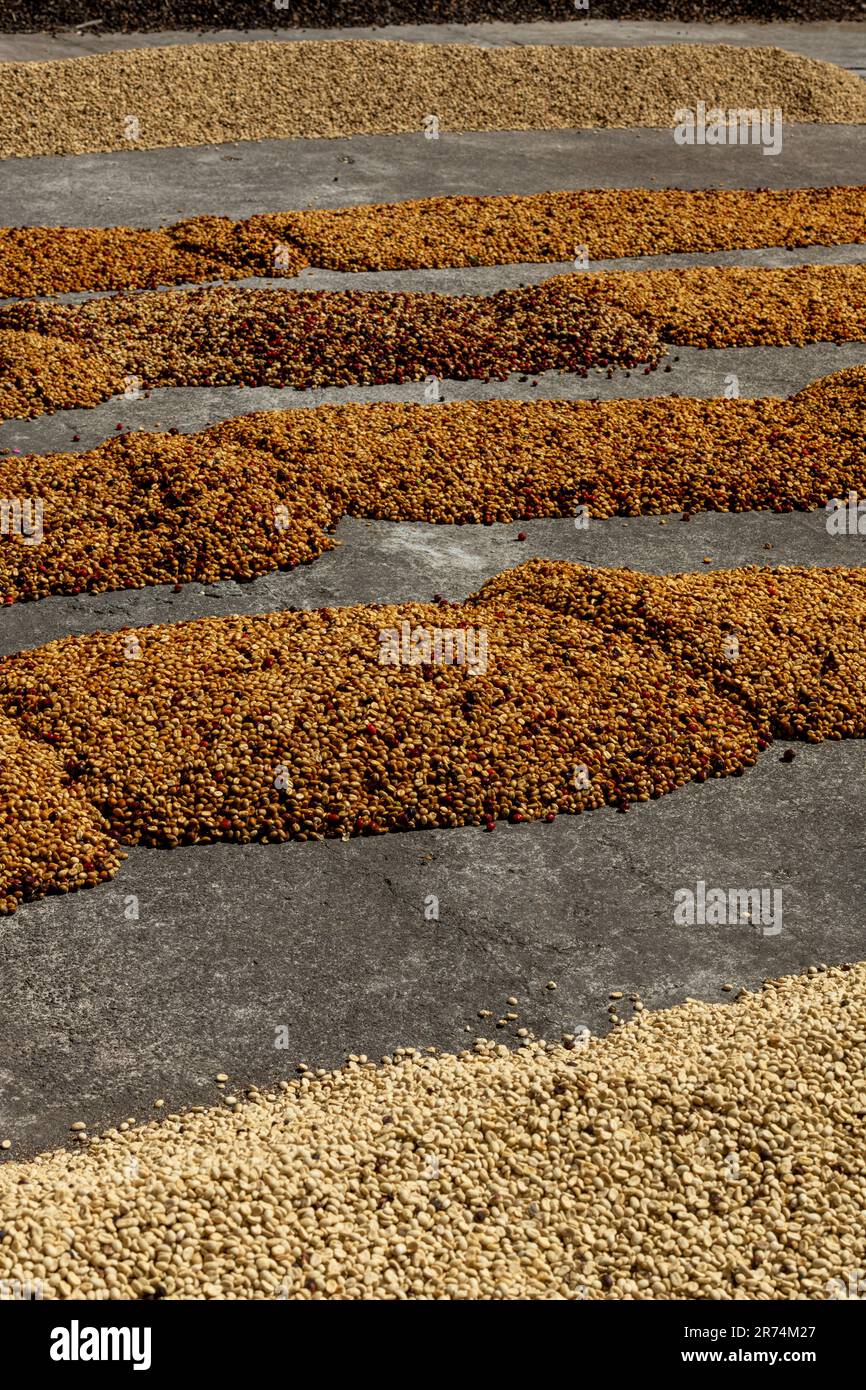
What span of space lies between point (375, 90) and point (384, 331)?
8271 millimetres

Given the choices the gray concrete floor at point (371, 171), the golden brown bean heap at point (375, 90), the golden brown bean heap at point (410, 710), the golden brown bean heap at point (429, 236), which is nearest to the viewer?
the golden brown bean heap at point (410, 710)

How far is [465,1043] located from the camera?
6242 mm

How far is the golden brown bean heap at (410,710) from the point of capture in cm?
738

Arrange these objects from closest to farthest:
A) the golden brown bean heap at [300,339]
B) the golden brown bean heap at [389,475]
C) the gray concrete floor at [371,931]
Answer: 1. the gray concrete floor at [371,931]
2. the golden brown bean heap at [389,475]
3. the golden brown bean heap at [300,339]

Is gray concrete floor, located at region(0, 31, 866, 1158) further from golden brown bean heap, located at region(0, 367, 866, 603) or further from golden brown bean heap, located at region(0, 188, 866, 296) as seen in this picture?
golden brown bean heap, located at region(0, 188, 866, 296)

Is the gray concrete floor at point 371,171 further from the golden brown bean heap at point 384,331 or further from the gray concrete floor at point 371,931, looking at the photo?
the gray concrete floor at point 371,931

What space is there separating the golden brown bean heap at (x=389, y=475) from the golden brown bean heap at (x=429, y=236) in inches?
139

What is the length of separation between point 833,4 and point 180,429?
67.5 ft

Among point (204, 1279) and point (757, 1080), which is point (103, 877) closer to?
point (204, 1279)

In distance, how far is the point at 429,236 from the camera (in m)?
15.0

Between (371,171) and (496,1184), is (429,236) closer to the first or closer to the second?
(371,171)

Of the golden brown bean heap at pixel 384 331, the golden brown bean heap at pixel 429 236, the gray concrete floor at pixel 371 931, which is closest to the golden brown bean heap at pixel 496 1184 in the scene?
the gray concrete floor at pixel 371 931

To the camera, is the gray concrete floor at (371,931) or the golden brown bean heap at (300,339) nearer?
the gray concrete floor at (371,931)

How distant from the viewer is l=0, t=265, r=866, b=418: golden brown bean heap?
12125mm
